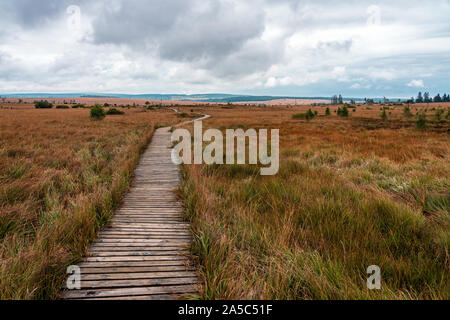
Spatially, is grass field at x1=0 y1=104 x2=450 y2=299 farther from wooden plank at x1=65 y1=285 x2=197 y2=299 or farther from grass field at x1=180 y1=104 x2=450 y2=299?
wooden plank at x1=65 y1=285 x2=197 y2=299

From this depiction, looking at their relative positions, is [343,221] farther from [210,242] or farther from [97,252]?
[97,252]

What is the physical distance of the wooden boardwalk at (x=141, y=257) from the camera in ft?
8.19

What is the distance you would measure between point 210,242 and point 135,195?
132 inches

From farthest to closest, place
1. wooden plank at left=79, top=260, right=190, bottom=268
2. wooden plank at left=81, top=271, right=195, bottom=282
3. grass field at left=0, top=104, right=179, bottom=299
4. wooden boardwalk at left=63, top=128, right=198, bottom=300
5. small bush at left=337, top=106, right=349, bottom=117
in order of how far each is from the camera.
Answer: small bush at left=337, top=106, right=349, bottom=117 → wooden plank at left=79, top=260, right=190, bottom=268 → wooden plank at left=81, top=271, right=195, bottom=282 → wooden boardwalk at left=63, top=128, right=198, bottom=300 → grass field at left=0, top=104, right=179, bottom=299

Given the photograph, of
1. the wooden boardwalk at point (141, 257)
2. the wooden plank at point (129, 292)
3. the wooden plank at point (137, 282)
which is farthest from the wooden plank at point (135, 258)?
the wooden plank at point (129, 292)

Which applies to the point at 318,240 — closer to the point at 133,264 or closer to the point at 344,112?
the point at 133,264

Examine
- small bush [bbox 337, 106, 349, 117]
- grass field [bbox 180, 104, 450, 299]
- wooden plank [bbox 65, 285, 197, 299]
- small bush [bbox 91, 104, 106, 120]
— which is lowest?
wooden plank [bbox 65, 285, 197, 299]

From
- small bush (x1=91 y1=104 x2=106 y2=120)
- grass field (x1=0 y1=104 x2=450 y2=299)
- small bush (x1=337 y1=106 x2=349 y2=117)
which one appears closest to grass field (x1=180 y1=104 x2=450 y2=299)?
grass field (x1=0 y1=104 x2=450 y2=299)

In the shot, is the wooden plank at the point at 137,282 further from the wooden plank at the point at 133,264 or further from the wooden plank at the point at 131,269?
the wooden plank at the point at 133,264

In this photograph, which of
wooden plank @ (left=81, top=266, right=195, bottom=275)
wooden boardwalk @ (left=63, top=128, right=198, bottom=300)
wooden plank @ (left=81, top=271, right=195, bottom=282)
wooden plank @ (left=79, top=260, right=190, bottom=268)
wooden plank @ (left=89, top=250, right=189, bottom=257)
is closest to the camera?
wooden boardwalk @ (left=63, top=128, right=198, bottom=300)

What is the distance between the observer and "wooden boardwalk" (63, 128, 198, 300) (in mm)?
2496

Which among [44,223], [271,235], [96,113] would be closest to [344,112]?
Answer: [96,113]

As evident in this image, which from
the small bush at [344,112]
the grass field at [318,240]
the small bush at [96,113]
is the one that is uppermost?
the small bush at [344,112]
